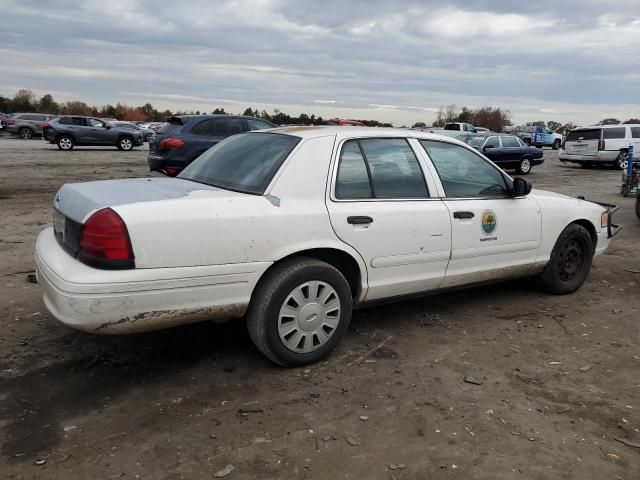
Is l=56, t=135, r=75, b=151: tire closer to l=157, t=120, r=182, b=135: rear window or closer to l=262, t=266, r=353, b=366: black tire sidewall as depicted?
l=157, t=120, r=182, b=135: rear window

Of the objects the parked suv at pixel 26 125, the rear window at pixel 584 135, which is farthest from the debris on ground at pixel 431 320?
the parked suv at pixel 26 125

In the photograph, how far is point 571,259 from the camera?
519 cm

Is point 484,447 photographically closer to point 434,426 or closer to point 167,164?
point 434,426

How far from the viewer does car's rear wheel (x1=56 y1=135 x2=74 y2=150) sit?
2398 cm

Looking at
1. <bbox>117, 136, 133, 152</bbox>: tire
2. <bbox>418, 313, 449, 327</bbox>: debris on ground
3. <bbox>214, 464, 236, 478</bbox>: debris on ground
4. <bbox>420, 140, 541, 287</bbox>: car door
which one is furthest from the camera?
<bbox>117, 136, 133, 152</bbox>: tire

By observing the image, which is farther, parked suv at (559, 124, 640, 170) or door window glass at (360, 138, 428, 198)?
parked suv at (559, 124, 640, 170)

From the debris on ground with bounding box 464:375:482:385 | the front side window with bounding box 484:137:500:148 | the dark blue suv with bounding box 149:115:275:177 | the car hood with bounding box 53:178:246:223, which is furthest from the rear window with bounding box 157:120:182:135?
the front side window with bounding box 484:137:500:148

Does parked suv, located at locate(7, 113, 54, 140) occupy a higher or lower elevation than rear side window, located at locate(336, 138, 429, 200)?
higher

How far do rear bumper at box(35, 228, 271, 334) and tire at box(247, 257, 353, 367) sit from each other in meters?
0.12

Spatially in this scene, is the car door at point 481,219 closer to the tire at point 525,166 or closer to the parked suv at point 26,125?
the tire at point 525,166

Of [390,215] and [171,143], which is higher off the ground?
[171,143]

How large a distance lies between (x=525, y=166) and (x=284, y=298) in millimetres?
17534

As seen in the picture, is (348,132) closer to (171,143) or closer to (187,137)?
(171,143)

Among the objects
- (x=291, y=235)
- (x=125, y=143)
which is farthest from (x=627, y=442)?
(x=125, y=143)
